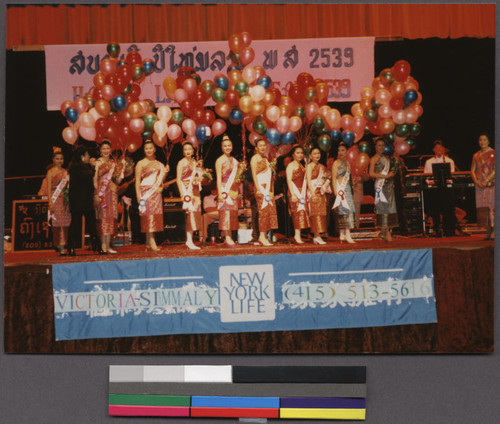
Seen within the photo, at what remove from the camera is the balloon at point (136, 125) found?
3.27m

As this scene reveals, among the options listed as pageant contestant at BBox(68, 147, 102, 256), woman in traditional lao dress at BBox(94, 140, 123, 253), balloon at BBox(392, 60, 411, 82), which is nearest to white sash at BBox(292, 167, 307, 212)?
balloon at BBox(392, 60, 411, 82)

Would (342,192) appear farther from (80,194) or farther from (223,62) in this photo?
(80,194)

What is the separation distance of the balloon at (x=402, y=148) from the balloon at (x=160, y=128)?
150 centimetres

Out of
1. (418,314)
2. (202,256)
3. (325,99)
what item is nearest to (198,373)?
(202,256)

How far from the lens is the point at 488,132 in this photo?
3.30 meters

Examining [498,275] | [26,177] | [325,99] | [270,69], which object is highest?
[270,69]

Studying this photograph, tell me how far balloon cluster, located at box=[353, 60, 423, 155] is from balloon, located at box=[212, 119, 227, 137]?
0.86m

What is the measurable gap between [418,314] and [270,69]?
1.85 m

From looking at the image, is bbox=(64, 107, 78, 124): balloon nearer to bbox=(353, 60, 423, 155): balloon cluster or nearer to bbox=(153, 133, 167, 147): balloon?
bbox=(153, 133, 167, 147): balloon

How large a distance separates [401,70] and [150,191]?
1806 millimetres

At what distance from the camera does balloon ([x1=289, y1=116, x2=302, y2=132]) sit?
10.8 feet

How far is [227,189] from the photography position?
3387mm

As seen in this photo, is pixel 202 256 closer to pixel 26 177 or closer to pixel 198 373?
pixel 198 373

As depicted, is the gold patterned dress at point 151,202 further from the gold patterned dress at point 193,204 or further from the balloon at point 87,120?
the balloon at point 87,120
